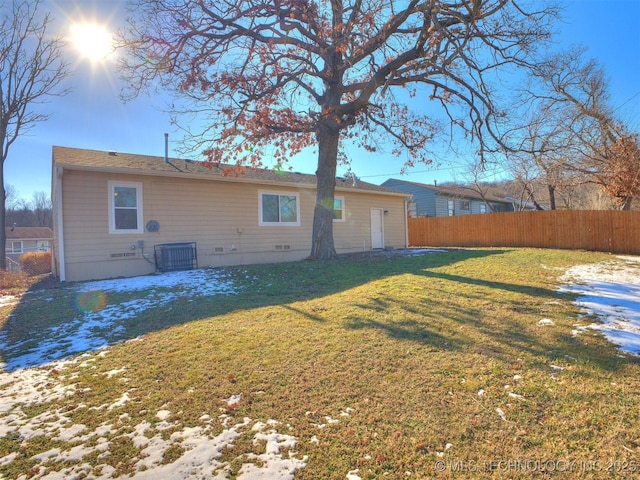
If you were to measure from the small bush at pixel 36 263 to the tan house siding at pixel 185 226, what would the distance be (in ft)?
29.0

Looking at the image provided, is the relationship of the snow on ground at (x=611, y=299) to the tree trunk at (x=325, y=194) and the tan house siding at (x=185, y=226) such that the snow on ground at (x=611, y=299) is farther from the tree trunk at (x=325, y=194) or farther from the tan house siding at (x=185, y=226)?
the tan house siding at (x=185, y=226)

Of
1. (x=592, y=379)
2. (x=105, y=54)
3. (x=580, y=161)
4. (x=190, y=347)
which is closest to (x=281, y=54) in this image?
(x=105, y=54)

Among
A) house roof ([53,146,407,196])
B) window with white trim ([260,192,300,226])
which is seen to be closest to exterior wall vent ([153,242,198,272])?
house roof ([53,146,407,196])

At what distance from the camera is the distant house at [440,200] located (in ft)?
96.4

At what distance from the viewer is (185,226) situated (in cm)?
1108

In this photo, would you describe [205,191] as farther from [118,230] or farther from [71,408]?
[71,408]

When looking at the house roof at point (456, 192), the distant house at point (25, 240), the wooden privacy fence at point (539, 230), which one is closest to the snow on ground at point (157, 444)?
the wooden privacy fence at point (539, 230)

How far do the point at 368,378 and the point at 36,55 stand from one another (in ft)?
67.5

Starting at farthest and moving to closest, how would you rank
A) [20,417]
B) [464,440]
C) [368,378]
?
[368,378]
[20,417]
[464,440]

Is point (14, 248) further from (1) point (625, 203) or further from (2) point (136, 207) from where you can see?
(1) point (625, 203)

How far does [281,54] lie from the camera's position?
1004 cm

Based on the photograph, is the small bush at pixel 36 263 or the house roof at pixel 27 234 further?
the house roof at pixel 27 234

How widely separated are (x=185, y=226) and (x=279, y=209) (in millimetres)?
3527

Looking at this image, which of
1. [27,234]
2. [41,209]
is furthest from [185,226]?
[41,209]
